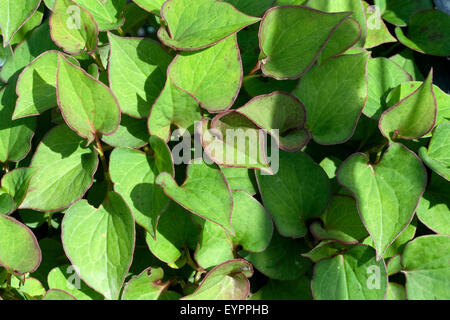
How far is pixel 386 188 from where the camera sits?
0.95 m

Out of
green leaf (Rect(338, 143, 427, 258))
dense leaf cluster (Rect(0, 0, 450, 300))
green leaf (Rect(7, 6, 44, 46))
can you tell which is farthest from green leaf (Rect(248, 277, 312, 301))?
green leaf (Rect(7, 6, 44, 46))

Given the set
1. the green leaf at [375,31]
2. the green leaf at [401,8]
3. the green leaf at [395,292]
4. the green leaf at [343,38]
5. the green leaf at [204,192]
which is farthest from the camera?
the green leaf at [401,8]

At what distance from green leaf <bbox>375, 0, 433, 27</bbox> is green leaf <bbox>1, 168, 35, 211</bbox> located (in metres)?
1.09

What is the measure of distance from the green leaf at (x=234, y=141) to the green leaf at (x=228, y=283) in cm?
21

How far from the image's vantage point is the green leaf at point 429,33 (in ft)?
4.31

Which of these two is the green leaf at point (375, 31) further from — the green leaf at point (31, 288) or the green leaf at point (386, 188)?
the green leaf at point (31, 288)

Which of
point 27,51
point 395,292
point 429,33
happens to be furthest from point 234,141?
point 429,33

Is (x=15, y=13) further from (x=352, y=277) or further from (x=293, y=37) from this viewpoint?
(x=352, y=277)

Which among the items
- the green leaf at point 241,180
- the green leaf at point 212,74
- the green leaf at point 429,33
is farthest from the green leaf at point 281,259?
the green leaf at point 429,33

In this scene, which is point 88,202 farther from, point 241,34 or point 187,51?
point 241,34

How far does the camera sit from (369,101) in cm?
112

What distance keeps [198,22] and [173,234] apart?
496 millimetres
